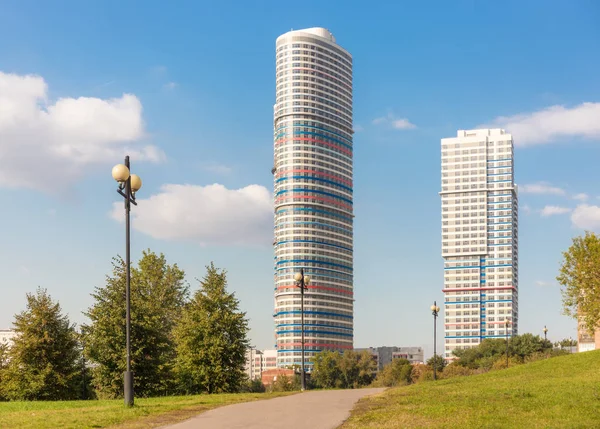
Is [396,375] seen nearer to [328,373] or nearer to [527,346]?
[328,373]

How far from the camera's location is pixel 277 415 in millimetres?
22312

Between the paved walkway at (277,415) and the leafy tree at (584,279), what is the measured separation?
38.7 meters

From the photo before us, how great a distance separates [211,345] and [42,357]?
48.2ft

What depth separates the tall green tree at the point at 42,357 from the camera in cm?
5200

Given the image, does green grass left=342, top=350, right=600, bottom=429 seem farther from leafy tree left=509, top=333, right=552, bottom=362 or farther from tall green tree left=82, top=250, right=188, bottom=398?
leafy tree left=509, top=333, right=552, bottom=362

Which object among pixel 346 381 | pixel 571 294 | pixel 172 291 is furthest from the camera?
pixel 346 381

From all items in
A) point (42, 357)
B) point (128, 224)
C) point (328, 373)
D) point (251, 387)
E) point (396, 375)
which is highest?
point (128, 224)

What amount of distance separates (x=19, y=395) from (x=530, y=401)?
133 feet

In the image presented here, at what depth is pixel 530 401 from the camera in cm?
2308

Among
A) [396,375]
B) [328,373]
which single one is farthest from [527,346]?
A: [328,373]

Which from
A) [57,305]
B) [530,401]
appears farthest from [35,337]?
[530,401]

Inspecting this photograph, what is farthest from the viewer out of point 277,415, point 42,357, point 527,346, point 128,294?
point 527,346

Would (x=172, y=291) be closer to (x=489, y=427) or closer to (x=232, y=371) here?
(x=232, y=371)

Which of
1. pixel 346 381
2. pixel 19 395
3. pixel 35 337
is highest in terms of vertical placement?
pixel 35 337
